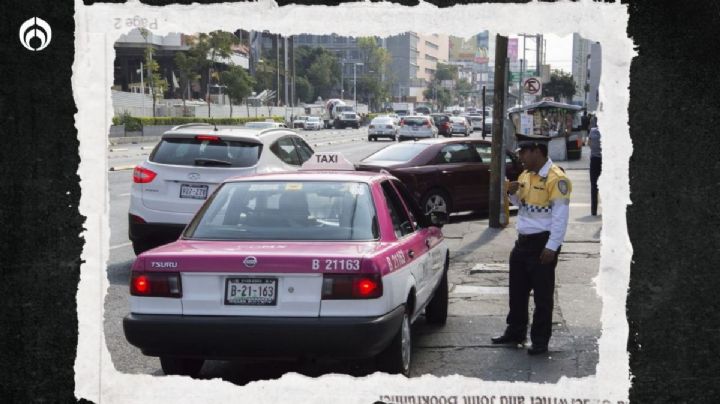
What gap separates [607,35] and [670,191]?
973mm

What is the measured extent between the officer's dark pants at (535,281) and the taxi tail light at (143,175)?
199 inches

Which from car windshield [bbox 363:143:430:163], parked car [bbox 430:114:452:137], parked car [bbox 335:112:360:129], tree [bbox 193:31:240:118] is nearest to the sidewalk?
car windshield [bbox 363:143:430:163]

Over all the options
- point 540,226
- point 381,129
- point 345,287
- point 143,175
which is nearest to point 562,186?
point 540,226

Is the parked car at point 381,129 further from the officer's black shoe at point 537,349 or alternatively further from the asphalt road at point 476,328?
the officer's black shoe at point 537,349

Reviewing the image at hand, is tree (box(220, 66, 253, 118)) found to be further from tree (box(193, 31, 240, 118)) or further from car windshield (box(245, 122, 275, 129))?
car windshield (box(245, 122, 275, 129))

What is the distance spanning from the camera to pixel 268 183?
686cm

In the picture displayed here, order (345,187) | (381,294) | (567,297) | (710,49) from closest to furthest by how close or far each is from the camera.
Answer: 1. (710,49)
2. (381,294)
3. (345,187)
4. (567,297)

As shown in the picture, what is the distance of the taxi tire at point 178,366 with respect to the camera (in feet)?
21.0

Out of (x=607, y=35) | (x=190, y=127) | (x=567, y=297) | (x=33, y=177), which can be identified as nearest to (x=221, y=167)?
(x=190, y=127)

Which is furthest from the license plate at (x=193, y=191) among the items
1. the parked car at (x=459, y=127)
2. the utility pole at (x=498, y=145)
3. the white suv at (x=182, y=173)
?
the parked car at (x=459, y=127)

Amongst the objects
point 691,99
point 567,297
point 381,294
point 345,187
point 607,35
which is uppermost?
point 607,35

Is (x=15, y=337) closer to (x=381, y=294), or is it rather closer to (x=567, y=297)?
(x=381, y=294)

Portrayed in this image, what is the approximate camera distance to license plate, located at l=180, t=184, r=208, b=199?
1086cm

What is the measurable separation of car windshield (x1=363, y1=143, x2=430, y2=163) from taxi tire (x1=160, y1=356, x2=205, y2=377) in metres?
10.4
